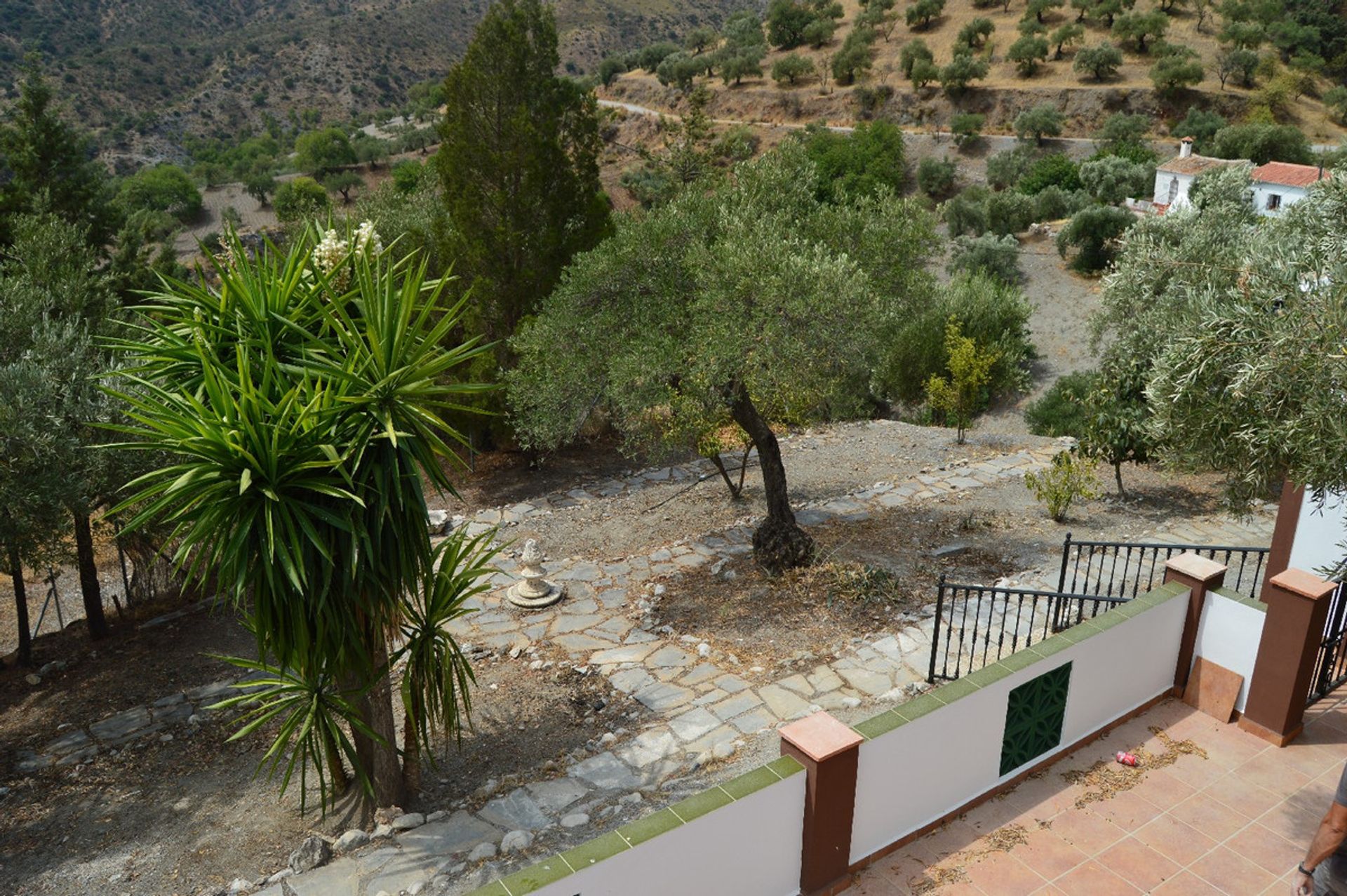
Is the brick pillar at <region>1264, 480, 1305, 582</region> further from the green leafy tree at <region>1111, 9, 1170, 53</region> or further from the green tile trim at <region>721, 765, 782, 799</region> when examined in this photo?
the green leafy tree at <region>1111, 9, 1170, 53</region>

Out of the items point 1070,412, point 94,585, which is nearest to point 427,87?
point 1070,412

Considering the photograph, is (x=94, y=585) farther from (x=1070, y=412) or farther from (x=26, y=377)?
(x=1070, y=412)

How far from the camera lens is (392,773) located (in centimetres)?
768

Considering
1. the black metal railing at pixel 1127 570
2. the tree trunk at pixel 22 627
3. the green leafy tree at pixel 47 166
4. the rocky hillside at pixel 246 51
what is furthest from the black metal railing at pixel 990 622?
the rocky hillside at pixel 246 51

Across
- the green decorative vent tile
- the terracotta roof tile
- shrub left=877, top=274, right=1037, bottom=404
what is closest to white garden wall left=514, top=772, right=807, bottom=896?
the green decorative vent tile

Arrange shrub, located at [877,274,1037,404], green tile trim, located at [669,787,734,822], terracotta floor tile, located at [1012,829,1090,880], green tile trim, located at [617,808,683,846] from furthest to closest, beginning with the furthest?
shrub, located at [877,274,1037,404] → terracotta floor tile, located at [1012,829,1090,880] → green tile trim, located at [669,787,734,822] → green tile trim, located at [617,808,683,846]

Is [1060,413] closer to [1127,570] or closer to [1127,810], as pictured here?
[1127,570]

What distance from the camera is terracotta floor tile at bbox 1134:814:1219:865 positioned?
6.09 m

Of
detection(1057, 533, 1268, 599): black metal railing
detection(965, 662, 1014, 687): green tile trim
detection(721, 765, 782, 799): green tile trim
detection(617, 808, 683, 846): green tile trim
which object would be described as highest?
detection(965, 662, 1014, 687): green tile trim

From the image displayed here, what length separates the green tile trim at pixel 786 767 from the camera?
539 centimetres

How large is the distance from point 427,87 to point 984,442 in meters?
84.6

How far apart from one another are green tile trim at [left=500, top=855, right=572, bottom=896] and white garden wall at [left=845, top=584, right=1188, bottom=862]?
6.72 feet

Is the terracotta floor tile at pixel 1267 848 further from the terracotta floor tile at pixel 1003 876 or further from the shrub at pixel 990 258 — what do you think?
the shrub at pixel 990 258

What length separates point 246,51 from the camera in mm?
92875
